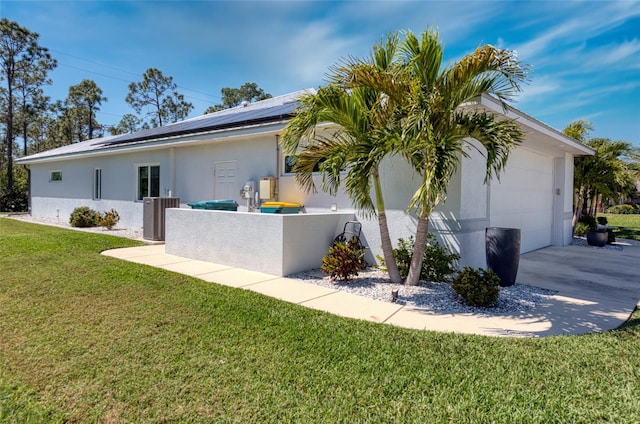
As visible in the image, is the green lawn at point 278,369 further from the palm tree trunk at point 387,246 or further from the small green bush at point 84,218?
the small green bush at point 84,218

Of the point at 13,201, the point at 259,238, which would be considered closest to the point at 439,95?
the point at 259,238

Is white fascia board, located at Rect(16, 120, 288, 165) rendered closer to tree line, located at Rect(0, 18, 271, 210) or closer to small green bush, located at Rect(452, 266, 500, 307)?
small green bush, located at Rect(452, 266, 500, 307)

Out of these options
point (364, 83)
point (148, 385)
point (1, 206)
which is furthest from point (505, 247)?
point (1, 206)

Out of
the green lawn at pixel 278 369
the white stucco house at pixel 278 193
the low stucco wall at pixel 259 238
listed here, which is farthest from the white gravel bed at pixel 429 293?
the green lawn at pixel 278 369

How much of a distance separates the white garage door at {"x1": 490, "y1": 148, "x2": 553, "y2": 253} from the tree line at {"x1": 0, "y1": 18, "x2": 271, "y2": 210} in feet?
111

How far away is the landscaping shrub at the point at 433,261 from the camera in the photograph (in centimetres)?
632

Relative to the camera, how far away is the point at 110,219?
13.8 meters

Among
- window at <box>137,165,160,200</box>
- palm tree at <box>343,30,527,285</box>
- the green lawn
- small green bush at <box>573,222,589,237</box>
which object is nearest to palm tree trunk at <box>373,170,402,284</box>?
palm tree at <box>343,30,527,285</box>

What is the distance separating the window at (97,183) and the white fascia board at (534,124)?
53.5 feet

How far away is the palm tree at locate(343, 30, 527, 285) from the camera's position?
466cm

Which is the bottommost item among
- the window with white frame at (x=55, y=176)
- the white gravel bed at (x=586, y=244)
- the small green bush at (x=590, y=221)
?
the white gravel bed at (x=586, y=244)

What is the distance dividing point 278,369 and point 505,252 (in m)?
4.78

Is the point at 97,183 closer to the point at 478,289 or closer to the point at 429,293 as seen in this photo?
the point at 429,293

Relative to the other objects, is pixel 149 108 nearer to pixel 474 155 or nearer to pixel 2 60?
pixel 2 60
